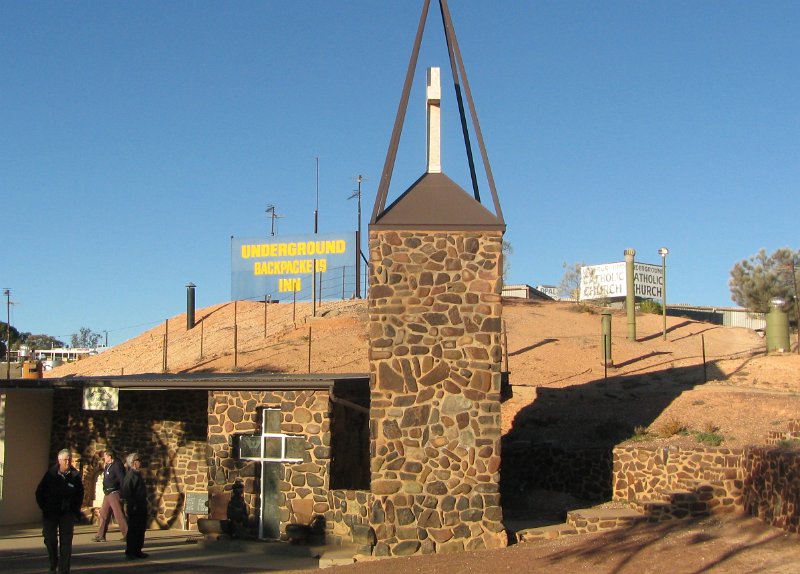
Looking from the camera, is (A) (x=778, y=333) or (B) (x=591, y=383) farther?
(A) (x=778, y=333)

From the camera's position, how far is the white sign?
48188 mm

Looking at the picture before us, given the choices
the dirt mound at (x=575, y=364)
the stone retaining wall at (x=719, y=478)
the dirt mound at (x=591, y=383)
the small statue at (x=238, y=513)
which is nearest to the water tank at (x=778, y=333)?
the dirt mound at (x=591, y=383)

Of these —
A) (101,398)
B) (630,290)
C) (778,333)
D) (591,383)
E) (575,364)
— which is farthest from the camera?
(630,290)

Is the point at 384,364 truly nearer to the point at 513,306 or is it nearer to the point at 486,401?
the point at 486,401

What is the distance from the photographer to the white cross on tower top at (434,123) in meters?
15.6

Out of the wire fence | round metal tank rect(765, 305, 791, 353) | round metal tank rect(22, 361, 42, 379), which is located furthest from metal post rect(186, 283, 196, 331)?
round metal tank rect(765, 305, 791, 353)

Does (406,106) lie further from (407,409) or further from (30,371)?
(30,371)

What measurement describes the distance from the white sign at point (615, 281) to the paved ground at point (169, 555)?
3580 cm

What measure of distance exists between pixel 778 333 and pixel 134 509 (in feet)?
70.9

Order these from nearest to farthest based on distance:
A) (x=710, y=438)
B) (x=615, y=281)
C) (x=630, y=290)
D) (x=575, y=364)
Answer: (x=710, y=438) < (x=575, y=364) < (x=630, y=290) < (x=615, y=281)

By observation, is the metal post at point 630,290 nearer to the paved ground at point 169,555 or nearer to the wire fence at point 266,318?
the wire fence at point 266,318

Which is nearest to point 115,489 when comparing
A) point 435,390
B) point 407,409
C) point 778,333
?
point 407,409

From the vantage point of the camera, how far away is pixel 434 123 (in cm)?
1562

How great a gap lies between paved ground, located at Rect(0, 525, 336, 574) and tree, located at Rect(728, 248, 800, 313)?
3528 cm
